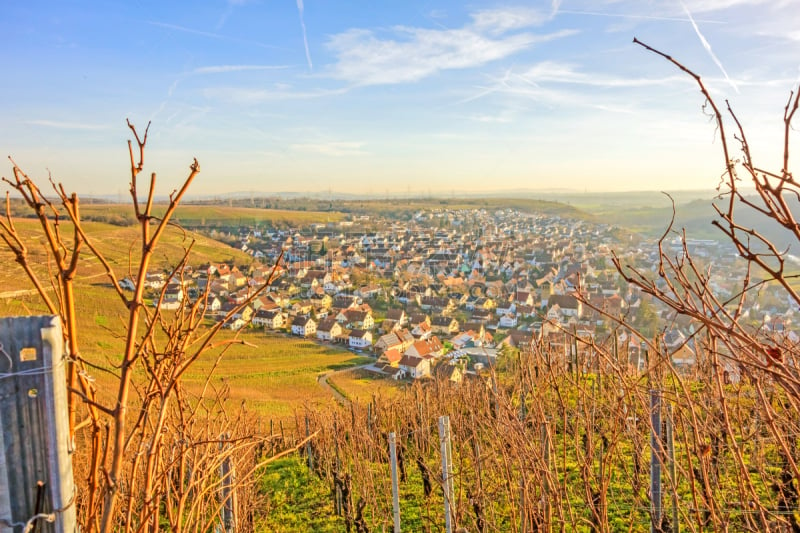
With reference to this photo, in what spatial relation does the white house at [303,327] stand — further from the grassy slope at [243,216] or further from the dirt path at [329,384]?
the grassy slope at [243,216]

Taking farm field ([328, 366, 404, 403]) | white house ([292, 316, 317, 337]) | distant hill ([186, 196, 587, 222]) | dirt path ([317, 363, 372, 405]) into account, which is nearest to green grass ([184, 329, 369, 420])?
dirt path ([317, 363, 372, 405])

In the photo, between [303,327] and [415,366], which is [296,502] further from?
[303,327]

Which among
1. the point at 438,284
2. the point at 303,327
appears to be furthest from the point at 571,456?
the point at 438,284

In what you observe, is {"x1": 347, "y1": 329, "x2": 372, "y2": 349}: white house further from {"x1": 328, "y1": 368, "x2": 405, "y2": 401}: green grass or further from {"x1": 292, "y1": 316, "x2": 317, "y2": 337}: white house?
{"x1": 328, "y1": 368, "x2": 405, "y2": 401}: green grass

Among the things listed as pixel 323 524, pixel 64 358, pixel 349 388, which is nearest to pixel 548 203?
pixel 349 388

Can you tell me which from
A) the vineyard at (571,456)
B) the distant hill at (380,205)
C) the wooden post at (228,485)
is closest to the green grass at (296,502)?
the vineyard at (571,456)

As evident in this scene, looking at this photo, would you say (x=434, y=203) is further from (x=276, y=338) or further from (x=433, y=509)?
(x=433, y=509)
